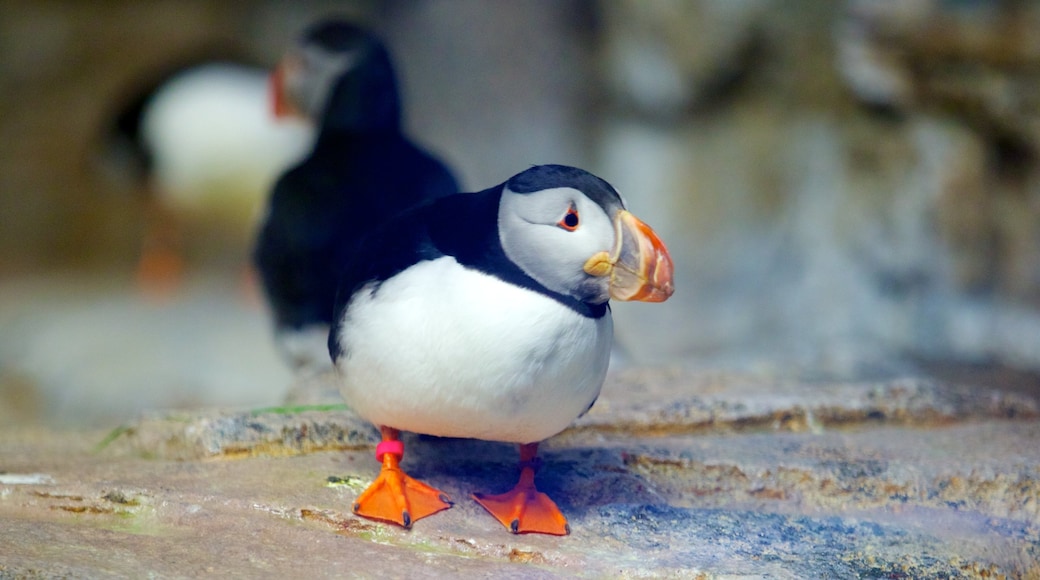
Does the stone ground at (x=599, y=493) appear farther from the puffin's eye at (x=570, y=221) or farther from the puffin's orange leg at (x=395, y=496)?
the puffin's eye at (x=570, y=221)

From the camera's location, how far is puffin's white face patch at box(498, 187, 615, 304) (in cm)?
158

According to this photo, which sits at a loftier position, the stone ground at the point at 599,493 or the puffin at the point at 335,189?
the puffin at the point at 335,189

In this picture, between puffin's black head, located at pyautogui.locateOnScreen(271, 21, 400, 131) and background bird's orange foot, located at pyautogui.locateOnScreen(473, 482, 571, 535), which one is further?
puffin's black head, located at pyautogui.locateOnScreen(271, 21, 400, 131)

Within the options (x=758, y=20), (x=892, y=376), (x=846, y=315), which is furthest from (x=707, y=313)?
(x=892, y=376)

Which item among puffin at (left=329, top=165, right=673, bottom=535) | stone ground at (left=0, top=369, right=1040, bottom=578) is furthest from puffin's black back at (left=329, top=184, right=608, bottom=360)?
stone ground at (left=0, top=369, right=1040, bottom=578)

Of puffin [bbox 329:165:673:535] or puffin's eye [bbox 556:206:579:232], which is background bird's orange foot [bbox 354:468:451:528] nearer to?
puffin [bbox 329:165:673:535]

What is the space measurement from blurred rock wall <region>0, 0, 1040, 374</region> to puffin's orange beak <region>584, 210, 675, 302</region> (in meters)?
1.71

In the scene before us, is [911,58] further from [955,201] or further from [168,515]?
[168,515]

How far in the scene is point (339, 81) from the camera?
3105mm

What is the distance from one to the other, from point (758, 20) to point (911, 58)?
2.51 ft

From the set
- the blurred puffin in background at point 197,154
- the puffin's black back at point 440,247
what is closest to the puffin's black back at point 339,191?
the puffin's black back at point 440,247

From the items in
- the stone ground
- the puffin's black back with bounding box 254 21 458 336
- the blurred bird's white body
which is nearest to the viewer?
the stone ground

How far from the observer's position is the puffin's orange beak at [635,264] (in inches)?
61.9

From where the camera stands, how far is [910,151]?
13.6ft
